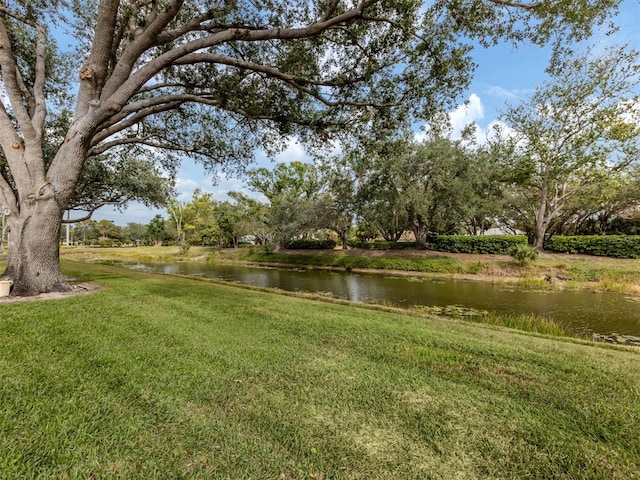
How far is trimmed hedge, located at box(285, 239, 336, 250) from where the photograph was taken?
29.6m

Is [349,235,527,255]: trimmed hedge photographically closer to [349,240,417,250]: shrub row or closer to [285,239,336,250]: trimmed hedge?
[349,240,417,250]: shrub row

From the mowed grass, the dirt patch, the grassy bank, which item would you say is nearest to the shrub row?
the grassy bank

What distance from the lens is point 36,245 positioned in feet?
18.9

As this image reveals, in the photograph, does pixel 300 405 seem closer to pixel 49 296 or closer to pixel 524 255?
pixel 49 296

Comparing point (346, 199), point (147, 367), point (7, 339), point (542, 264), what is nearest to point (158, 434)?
point (147, 367)

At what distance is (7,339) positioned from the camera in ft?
10.8

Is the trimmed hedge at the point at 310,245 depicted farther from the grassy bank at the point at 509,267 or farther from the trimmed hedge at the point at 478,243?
the trimmed hedge at the point at 478,243

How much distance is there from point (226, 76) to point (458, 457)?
925 centimetres

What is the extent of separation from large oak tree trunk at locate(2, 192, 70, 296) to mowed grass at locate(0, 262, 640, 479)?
2160mm

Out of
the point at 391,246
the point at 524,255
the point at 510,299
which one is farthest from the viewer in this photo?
the point at 391,246

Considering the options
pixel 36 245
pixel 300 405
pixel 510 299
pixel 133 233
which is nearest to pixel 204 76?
pixel 36 245

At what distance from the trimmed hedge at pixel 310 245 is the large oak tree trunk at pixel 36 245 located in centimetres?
2292

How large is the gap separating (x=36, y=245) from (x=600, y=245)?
25.8 metres

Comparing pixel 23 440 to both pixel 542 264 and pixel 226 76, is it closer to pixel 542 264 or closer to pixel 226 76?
pixel 226 76
